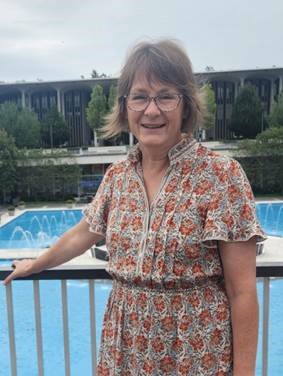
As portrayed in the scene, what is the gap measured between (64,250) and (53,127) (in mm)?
30925

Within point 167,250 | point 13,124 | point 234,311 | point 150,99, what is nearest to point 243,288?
point 234,311

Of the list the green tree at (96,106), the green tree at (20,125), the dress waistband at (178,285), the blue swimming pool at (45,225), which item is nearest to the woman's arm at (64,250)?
the dress waistband at (178,285)

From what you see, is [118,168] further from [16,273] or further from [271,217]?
[271,217]

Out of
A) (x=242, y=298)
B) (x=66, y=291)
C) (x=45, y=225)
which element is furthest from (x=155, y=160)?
(x=45, y=225)

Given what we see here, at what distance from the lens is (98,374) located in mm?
1317

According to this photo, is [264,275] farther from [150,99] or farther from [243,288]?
[150,99]

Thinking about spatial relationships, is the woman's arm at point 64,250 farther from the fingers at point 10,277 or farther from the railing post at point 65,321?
the railing post at point 65,321

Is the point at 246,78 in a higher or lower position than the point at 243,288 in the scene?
higher

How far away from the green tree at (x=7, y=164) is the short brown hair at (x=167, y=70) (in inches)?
791

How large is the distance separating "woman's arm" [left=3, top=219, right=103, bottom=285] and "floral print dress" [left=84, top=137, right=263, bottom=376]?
Answer: 0.71 ft

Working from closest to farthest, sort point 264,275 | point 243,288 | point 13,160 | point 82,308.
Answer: point 243,288 < point 264,275 < point 82,308 < point 13,160

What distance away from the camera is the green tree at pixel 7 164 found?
20.1 metres

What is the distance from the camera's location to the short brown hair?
115cm

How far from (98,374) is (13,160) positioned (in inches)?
806
